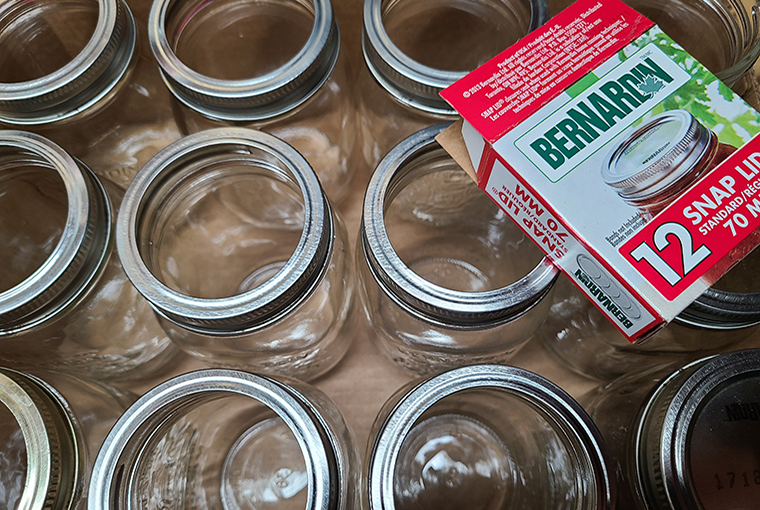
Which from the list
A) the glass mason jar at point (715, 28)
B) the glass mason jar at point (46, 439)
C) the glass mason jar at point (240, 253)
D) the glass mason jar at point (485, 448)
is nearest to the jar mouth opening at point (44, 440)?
A: the glass mason jar at point (46, 439)

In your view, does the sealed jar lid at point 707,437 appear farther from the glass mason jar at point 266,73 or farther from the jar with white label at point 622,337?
the glass mason jar at point 266,73

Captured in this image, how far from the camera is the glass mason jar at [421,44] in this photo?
52 cm

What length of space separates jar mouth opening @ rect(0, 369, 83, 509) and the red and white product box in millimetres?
422

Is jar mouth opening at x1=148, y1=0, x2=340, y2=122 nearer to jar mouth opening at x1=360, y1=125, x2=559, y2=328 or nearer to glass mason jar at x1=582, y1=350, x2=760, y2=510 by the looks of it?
jar mouth opening at x1=360, y1=125, x2=559, y2=328

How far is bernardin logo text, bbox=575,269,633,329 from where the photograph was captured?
0.35 metres

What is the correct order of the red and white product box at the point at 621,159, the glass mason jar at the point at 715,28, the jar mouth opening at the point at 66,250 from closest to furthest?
the red and white product box at the point at 621,159 < the jar mouth opening at the point at 66,250 < the glass mason jar at the point at 715,28

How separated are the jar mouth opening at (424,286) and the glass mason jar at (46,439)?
0.31 metres

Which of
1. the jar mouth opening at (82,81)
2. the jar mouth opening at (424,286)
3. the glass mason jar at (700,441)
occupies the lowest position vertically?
the glass mason jar at (700,441)

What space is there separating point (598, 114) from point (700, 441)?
0.95 feet

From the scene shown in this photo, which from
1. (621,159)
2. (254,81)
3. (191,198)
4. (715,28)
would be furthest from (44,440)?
(715,28)

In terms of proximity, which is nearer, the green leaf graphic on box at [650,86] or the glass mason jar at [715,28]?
the green leaf graphic on box at [650,86]

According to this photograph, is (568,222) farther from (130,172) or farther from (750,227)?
(130,172)

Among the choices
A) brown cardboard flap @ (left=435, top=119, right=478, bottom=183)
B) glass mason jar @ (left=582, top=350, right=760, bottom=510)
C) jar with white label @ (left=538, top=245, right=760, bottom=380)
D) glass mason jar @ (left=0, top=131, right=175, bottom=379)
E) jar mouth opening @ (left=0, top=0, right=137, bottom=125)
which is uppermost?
jar mouth opening @ (left=0, top=0, right=137, bottom=125)

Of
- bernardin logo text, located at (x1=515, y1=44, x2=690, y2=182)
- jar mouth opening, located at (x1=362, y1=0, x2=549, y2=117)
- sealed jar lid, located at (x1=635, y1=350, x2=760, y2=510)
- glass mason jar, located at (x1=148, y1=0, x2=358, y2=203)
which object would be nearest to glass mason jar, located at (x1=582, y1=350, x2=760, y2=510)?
sealed jar lid, located at (x1=635, y1=350, x2=760, y2=510)
